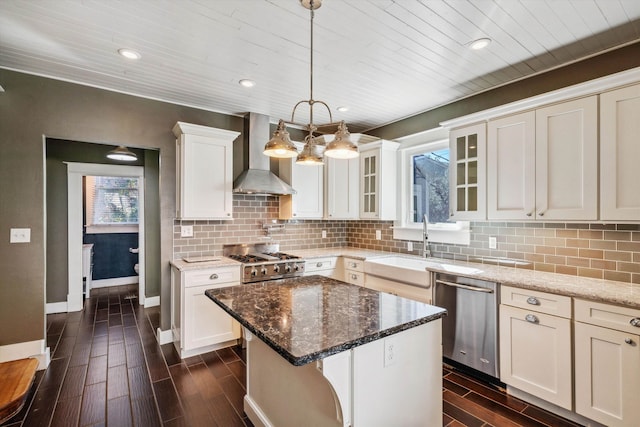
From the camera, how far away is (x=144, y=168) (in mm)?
4934

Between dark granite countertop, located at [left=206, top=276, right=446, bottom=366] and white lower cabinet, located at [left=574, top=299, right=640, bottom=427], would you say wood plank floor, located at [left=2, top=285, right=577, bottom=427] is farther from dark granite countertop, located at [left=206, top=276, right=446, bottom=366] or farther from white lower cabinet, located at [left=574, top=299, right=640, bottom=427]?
dark granite countertop, located at [left=206, top=276, right=446, bottom=366]

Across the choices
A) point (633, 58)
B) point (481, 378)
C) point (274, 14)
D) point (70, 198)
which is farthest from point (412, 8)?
point (70, 198)

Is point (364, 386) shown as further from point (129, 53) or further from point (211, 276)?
point (129, 53)

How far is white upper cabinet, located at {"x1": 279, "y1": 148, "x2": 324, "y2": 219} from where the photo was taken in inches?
154

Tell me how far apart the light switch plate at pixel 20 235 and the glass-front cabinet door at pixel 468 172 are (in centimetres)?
393

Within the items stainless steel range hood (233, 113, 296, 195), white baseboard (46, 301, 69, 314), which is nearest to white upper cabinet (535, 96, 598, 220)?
stainless steel range hood (233, 113, 296, 195)

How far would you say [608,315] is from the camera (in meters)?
1.85

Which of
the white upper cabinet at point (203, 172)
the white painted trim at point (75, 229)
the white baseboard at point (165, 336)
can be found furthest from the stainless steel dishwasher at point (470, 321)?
the white painted trim at point (75, 229)

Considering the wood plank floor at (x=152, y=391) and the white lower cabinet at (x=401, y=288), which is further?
the white lower cabinet at (x=401, y=288)

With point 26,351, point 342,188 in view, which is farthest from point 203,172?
point 26,351

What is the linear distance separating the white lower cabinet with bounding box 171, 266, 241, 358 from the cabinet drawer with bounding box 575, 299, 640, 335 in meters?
2.81

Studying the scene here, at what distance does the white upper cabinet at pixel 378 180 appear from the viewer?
3766 millimetres

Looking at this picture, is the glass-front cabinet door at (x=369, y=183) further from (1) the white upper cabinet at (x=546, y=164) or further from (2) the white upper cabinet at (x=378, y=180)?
(1) the white upper cabinet at (x=546, y=164)

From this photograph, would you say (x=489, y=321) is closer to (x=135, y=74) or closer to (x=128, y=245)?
(x=135, y=74)
